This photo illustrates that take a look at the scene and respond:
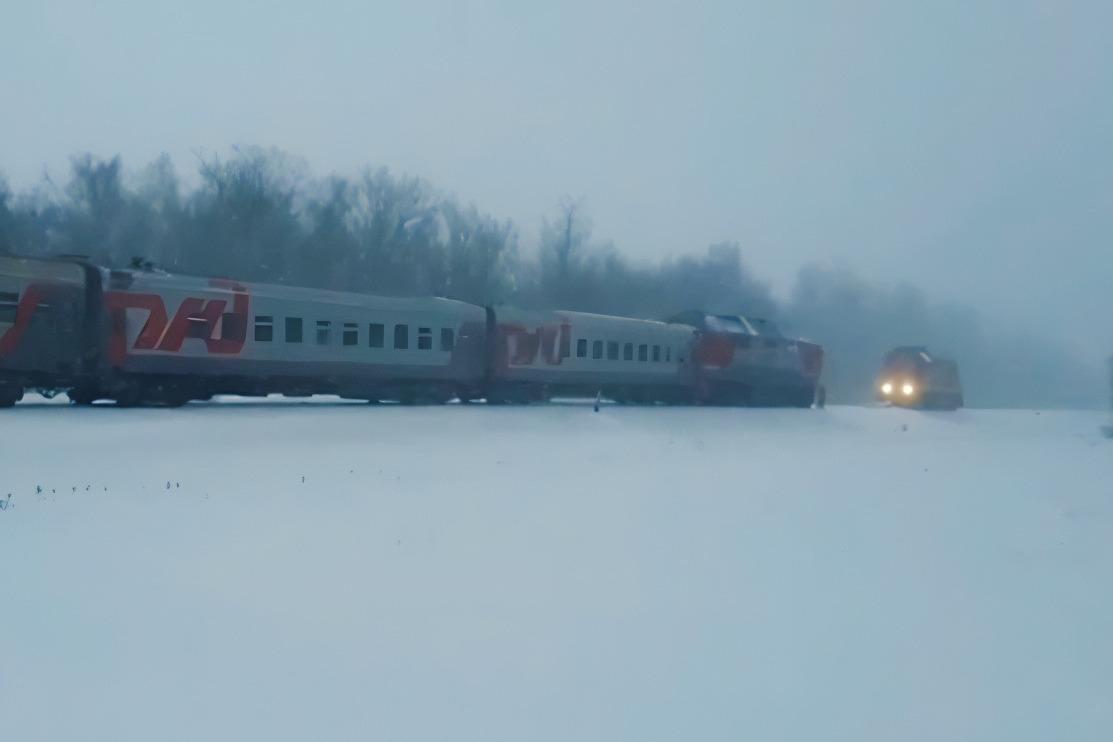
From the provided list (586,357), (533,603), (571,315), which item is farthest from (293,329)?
(533,603)

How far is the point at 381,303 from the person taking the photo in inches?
948

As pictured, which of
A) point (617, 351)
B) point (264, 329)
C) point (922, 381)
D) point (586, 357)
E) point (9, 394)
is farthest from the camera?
point (922, 381)

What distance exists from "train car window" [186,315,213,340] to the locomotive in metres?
0.02

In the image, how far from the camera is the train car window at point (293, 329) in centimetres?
2206

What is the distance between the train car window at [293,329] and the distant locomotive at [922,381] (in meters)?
24.9

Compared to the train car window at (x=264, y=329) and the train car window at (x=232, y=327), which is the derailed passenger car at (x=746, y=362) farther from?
the train car window at (x=232, y=327)

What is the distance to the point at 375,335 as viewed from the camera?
934 inches

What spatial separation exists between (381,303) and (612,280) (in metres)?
29.3

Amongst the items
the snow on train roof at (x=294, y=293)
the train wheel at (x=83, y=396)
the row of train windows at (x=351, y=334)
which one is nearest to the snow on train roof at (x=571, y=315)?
the snow on train roof at (x=294, y=293)

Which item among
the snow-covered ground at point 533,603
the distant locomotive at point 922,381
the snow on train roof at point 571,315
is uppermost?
the snow on train roof at point 571,315

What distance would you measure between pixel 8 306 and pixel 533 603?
16.9m

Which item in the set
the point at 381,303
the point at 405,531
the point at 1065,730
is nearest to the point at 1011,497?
the point at 1065,730

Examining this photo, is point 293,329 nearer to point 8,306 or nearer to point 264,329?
point 264,329

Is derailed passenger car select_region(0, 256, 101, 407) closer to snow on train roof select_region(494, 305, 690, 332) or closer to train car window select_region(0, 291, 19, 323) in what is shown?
train car window select_region(0, 291, 19, 323)
